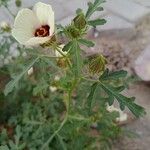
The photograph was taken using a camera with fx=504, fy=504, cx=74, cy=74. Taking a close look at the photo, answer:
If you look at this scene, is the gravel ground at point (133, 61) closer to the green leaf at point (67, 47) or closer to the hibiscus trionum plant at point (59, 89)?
the hibiscus trionum plant at point (59, 89)

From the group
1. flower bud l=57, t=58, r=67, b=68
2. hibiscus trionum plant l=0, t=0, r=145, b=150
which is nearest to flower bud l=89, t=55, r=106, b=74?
hibiscus trionum plant l=0, t=0, r=145, b=150

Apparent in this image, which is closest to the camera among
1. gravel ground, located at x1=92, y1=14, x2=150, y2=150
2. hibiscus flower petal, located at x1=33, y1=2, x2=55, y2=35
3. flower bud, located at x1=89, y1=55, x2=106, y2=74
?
hibiscus flower petal, located at x1=33, y1=2, x2=55, y2=35

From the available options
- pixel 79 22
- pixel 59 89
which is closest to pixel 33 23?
pixel 79 22

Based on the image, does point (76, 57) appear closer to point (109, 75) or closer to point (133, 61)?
point (109, 75)

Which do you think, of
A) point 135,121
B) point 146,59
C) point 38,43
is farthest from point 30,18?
point 146,59

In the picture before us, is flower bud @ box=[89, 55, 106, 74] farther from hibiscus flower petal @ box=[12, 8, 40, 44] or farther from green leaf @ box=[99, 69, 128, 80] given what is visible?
hibiscus flower petal @ box=[12, 8, 40, 44]

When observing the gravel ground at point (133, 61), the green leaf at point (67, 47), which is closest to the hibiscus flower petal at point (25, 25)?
the green leaf at point (67, 47)
